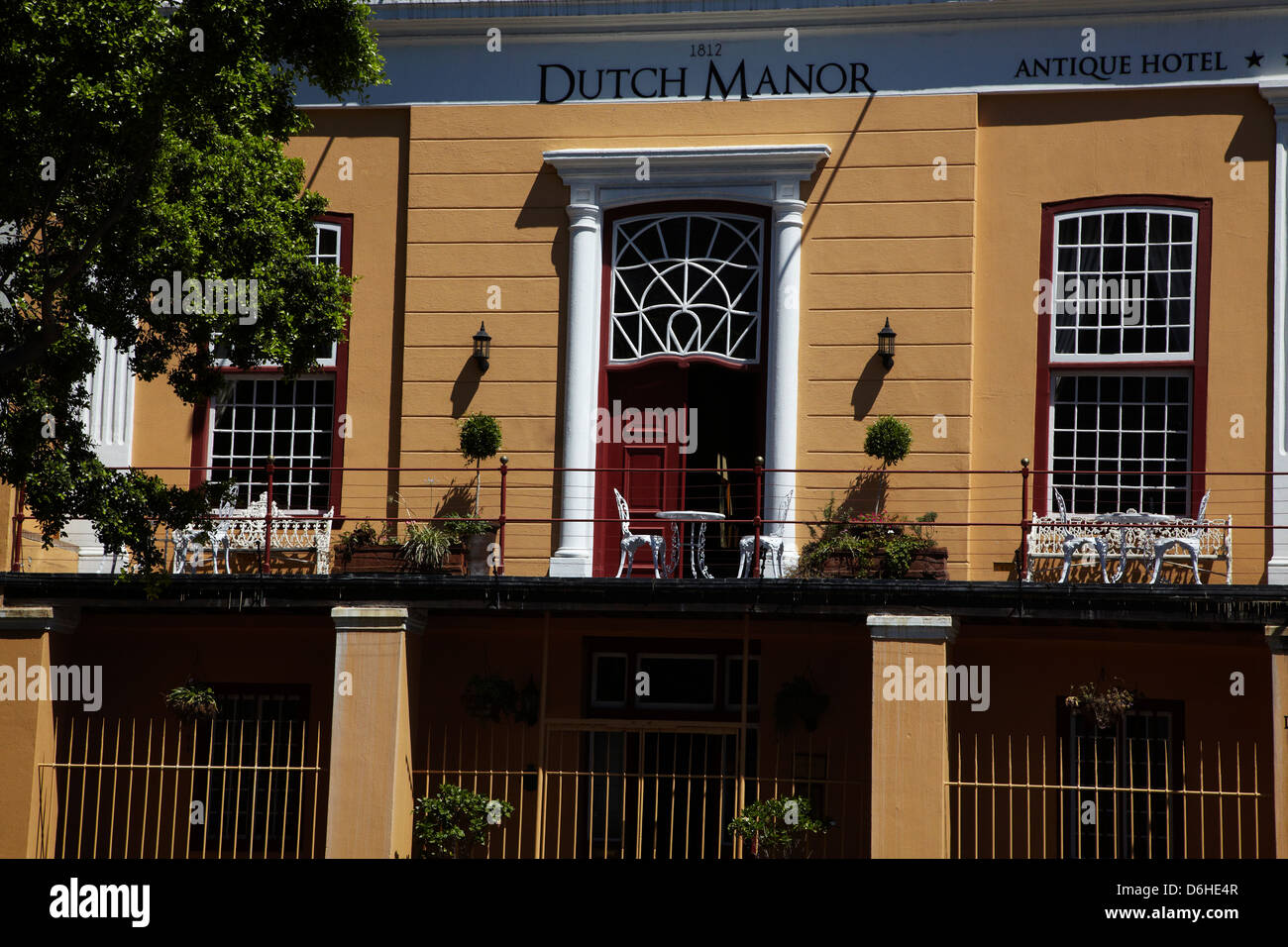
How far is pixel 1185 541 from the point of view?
13297 millimetres

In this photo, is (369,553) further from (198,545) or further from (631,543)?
(631,543)

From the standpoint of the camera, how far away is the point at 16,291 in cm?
1140

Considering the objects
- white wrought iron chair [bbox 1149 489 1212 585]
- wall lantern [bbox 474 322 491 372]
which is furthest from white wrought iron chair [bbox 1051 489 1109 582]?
wall lantern [bbox 474 322 491 372]

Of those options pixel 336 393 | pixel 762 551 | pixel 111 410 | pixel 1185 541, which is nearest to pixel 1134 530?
pixel 1185 541

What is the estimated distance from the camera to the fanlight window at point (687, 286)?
15.1 metres

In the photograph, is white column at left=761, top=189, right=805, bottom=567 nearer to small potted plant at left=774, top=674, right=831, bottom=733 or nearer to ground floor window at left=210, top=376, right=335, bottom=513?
small potted plant at left=774, top=674, right=831, bottom=733

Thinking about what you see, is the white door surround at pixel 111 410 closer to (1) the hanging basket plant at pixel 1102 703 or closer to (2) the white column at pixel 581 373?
(2) the white column at pixel 581 373

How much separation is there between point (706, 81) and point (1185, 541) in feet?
19.7

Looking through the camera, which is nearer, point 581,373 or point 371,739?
point 371,739

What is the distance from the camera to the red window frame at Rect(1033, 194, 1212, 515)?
46.5 feet

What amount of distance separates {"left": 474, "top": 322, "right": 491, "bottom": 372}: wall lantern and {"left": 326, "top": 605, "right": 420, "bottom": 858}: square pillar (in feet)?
9.18
